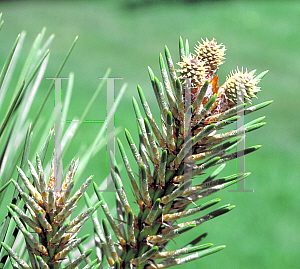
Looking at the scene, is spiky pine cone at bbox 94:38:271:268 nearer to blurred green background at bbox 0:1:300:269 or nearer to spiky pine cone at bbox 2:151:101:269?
spiky pine cone at bbox 2:151:101:269

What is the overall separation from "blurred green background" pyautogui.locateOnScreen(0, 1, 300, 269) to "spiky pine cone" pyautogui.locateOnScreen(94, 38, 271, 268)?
47 cm

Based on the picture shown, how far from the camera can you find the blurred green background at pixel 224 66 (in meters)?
0.69

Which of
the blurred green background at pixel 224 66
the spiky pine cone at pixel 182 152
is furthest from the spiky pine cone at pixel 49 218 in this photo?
the blurred green background at pixel 224 66

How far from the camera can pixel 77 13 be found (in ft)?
3.75

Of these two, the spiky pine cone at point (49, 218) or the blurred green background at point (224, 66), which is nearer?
the spiky pine cone at point (49, 218)

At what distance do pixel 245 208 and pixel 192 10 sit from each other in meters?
0.63

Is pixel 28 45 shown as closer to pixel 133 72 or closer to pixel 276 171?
pixel 133 72

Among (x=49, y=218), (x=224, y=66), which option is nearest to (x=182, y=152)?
(x=49, y=218)

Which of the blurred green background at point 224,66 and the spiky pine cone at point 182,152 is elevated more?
the blurred green background at point 224,66

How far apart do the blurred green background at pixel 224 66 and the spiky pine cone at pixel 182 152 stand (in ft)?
1.53

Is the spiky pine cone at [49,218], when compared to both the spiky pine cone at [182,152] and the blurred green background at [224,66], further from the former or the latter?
the blurred green background at [224,66]

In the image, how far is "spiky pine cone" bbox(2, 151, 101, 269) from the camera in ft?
0.38

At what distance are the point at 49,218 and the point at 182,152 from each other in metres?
0.06

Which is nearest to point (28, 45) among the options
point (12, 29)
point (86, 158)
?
point (12, 29)
